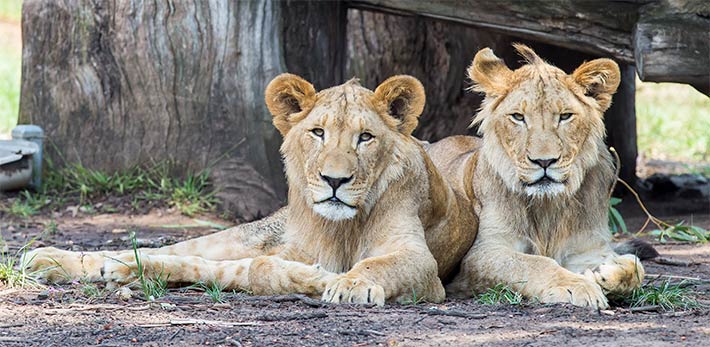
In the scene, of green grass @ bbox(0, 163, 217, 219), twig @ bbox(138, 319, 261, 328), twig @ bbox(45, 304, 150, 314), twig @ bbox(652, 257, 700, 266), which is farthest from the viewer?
green grass @ bbox(0, 163, 217, 219)

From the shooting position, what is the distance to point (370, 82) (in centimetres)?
855

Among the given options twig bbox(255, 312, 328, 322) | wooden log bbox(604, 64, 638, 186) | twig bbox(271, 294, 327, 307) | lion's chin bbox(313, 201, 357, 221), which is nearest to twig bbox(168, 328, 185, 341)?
twig bbox(255, 312, 328, 322)

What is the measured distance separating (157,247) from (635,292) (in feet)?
8.26

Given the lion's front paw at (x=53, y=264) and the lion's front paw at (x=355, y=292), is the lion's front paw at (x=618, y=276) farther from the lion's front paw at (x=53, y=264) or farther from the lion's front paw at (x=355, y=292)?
the lion's front paw at (x=53, y=264)

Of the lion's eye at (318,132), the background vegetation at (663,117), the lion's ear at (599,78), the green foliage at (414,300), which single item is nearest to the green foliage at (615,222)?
the lion's ear at (599,78)

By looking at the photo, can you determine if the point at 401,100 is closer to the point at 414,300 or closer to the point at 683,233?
the point at 414,300

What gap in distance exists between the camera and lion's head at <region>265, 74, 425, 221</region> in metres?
4.69

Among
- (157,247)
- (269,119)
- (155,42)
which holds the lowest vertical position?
(157,247)

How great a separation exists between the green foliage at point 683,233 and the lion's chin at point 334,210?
2.75 meters

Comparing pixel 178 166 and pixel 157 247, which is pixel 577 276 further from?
pixel 178 166

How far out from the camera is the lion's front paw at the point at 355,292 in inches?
174

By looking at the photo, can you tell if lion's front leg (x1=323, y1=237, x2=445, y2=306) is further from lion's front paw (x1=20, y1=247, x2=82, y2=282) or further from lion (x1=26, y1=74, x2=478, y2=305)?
lion's front paw (x1=20, y1=247, x2=82, y2=282)

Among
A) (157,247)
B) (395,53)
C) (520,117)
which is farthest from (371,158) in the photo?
(395,53)

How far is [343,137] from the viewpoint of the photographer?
479cm
